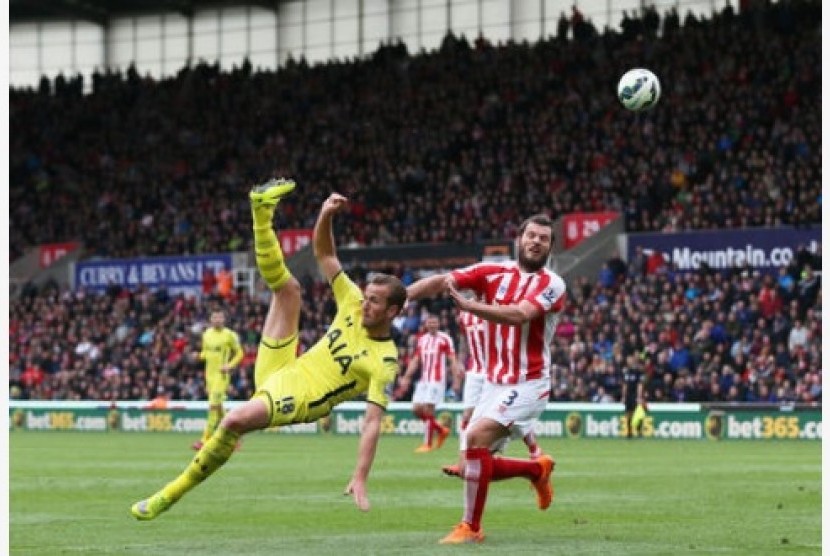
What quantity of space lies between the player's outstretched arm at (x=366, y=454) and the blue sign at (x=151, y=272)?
34.2 meters

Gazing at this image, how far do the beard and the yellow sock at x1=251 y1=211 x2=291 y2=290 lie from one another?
1.70 metres

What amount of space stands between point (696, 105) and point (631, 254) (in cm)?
482

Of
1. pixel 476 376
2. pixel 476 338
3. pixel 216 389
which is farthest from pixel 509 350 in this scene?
pixel 216 389

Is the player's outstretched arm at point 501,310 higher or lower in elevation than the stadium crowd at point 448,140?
lower

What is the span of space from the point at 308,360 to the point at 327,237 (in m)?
0.89

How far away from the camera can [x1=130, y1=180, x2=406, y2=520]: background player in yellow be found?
40.5 ft

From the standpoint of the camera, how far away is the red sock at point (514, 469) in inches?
539

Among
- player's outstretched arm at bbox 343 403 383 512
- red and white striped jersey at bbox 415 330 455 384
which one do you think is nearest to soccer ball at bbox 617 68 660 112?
player's outstretched arm at bbox 343 403 383 512

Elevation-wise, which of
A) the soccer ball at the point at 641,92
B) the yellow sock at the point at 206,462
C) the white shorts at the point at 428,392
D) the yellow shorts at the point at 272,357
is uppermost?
the soccer ball at the point at 641,92

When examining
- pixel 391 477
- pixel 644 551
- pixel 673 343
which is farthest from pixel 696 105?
pixel 644 551

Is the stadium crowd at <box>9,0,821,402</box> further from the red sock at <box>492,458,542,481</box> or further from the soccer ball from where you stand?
the red sock at <box>492,458,542,481</box>

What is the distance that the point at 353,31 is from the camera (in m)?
54.5

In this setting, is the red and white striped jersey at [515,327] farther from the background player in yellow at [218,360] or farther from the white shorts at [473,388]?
the background player in yellow at [218,360]

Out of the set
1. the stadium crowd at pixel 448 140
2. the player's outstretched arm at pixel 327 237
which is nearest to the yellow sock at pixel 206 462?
the player's outstretched arm at pixel 327 237
